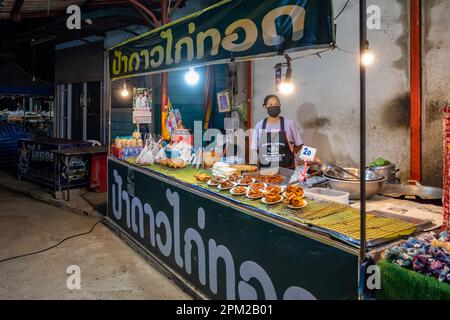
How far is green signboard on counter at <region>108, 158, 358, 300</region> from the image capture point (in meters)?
2.52

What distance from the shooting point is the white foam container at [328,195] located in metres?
3.38

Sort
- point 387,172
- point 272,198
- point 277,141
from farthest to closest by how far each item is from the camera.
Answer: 1. point 277,141
2. point 387,172
3. point 272,198

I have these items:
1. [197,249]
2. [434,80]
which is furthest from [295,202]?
[434,80]

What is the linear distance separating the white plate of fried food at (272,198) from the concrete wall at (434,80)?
3.28 meters

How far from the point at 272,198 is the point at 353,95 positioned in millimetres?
3941

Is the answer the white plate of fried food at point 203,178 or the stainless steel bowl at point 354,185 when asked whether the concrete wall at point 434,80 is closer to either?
the stainless steel bowl at point 354,185

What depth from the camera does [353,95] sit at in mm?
6477

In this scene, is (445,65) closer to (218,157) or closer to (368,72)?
(368,72)

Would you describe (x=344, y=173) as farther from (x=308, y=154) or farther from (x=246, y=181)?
(x=246, y=181)

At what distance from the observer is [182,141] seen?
5.83 m

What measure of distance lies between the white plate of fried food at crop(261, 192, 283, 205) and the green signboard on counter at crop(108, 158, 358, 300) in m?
0.20

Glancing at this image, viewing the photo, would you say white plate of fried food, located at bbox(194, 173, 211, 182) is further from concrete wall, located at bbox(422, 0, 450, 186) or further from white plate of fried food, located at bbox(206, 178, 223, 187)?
concrete wall, located at bbox(422, 0, 450, 186)

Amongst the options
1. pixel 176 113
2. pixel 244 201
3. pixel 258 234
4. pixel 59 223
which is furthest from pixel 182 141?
pixel 59 223

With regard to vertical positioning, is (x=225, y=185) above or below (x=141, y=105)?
below
